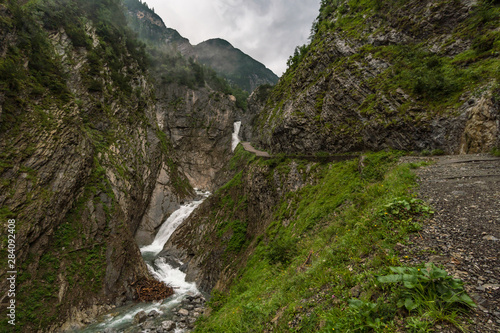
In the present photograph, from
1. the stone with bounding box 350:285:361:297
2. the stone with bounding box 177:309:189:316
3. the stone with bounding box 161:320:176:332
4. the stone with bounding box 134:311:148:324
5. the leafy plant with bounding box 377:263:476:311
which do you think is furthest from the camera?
the stone with bounding box 177:309:189:316

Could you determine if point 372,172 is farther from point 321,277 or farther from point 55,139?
point 55,139

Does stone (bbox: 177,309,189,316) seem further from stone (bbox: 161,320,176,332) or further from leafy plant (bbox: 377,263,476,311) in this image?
leafy plant (bbox: 377,263,476,311)

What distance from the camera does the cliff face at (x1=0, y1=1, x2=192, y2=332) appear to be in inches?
647

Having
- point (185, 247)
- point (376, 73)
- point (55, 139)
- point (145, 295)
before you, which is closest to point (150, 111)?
point (55, 139)

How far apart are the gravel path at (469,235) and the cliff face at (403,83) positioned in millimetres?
5247

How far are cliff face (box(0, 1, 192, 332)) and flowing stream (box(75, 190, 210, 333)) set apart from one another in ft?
4.85

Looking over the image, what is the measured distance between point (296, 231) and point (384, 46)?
1927cm

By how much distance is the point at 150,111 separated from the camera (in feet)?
163

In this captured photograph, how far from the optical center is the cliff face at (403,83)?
37.7 feet

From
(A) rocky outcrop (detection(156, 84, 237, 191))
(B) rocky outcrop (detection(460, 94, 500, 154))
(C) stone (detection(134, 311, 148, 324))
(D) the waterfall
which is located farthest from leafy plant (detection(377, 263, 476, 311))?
(A) rocky outcrop (detection(156, 84, 237, 191))

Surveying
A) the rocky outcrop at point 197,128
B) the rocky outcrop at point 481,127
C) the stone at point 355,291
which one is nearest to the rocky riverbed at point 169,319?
the stone at point 355,291

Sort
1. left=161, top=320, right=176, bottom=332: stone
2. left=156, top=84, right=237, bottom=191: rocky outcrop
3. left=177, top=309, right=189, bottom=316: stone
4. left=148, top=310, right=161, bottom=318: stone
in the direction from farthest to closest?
1. left=156, top=84, right=237, bottom=191: rocky outcrop
2. left=177, top=309, right=189, bottom=316: stone
3. left=148, top=310, right=161, bottom=318: stone
4. left=161, top=320, right=176, bottom=332: stone

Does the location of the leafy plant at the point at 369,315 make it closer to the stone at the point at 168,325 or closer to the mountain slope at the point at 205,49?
the stone at the point at 168,325

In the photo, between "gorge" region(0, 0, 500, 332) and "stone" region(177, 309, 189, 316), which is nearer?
"gorge" region(0, 0, 500, 332)
